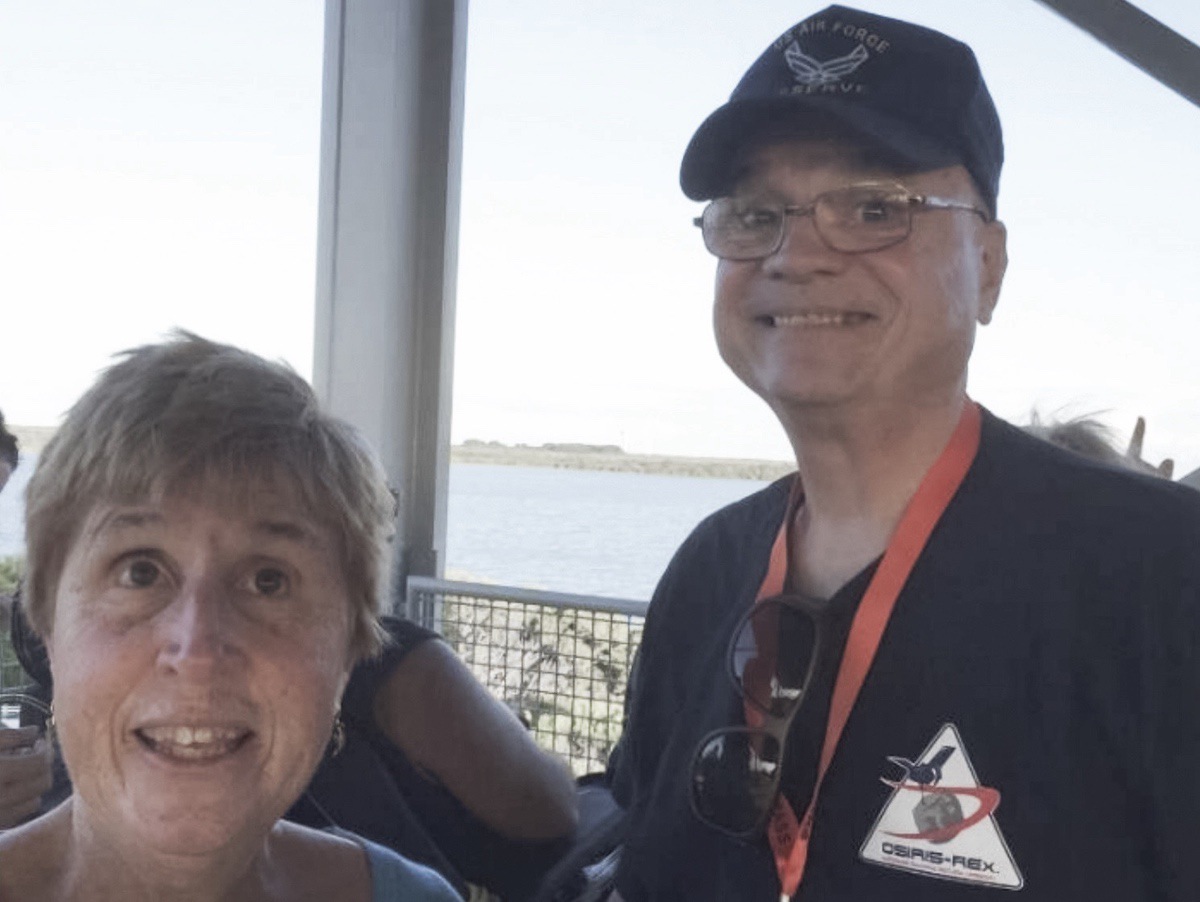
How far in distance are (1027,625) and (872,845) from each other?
0.90 ft

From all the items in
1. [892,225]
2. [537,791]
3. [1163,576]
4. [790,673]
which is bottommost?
[537,791]

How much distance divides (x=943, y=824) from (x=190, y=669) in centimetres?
76

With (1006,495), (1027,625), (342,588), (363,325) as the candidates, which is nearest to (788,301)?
(1006,495)

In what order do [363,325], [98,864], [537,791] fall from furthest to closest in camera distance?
[363,325]
[537,791]
[98,864]

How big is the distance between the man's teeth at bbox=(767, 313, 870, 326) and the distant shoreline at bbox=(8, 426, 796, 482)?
6.30ft

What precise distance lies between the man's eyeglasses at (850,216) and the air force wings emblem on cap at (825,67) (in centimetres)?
13

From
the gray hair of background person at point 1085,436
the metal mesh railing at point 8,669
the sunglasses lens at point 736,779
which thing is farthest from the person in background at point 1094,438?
the metal mesh railing at point 8,669

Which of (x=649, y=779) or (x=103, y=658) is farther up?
(x=103, y=658)

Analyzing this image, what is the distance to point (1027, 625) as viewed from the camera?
1378 millimetres

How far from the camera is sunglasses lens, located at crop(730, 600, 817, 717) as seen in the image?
4.94 feet

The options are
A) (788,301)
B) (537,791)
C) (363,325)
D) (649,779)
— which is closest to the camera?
(788,301)

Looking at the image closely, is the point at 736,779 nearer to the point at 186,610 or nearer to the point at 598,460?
the point at 186,610

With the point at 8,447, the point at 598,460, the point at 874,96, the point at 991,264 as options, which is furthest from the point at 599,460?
the point at 874,96

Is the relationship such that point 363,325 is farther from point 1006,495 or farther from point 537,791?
point 1006,495
